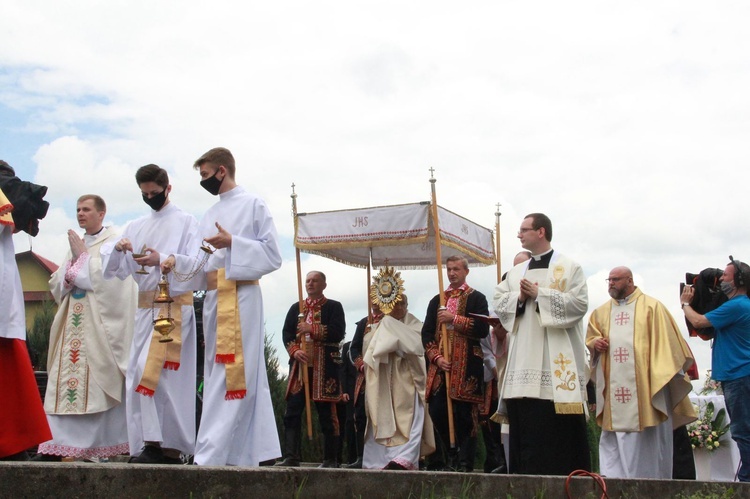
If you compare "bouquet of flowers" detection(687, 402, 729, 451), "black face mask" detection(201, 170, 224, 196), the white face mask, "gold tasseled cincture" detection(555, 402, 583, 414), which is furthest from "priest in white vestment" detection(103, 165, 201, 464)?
"bouquet of flowers" detection(687, 402, 729, 451)

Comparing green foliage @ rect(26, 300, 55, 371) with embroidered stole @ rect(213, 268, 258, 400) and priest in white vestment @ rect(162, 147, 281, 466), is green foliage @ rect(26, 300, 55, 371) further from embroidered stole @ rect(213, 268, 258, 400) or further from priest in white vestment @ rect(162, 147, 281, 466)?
embroidered stole @ rect(213, 268, 258, 400)

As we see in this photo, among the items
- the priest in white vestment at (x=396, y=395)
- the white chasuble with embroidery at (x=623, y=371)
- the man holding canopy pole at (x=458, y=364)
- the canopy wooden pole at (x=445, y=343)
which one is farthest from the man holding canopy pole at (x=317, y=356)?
the white chasuble with embroidery at (x=623, y=371)

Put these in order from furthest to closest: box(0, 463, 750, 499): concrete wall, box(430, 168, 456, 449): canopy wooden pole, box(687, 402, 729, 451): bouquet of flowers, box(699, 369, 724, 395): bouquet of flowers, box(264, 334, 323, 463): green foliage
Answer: box(264, 334, 323, 463): green foliage, box(699, 369, 724, 395): bouquet of flowers, box(687, 402, 729, 451): bouquet of flowers, box(430, 168, 456, 449): canopy wooden pole, box(0, 463, 750, 499): concrete wall

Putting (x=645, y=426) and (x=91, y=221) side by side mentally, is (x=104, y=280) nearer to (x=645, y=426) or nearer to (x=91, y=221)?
(x=91, y=221)

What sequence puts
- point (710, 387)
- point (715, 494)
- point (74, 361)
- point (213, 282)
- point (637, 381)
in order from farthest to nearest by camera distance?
point (710, 387)
point (637, 381)
point (74, 361)
point (213, 282)
point (715, 494)

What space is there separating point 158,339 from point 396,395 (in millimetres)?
3950

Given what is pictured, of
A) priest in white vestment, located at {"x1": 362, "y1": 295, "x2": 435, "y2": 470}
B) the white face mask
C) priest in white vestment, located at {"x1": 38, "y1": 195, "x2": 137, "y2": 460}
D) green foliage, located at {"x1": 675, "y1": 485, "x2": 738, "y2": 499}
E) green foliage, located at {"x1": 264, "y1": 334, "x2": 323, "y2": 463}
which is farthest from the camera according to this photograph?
green foliage, located at {"x1": 264, "y1": 334, "x2": 323, "y2": 463}

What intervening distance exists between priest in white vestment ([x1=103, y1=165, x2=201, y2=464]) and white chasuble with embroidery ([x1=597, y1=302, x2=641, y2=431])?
12.9 feet

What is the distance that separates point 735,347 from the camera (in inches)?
343

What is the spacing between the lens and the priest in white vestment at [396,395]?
1062 centimetres

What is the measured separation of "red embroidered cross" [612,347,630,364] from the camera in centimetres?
934

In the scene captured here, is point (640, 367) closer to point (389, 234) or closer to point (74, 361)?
point (389, 234)

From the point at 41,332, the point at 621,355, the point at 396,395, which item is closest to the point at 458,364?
the point at 396,395

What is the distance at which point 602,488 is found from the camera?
6137 mm
